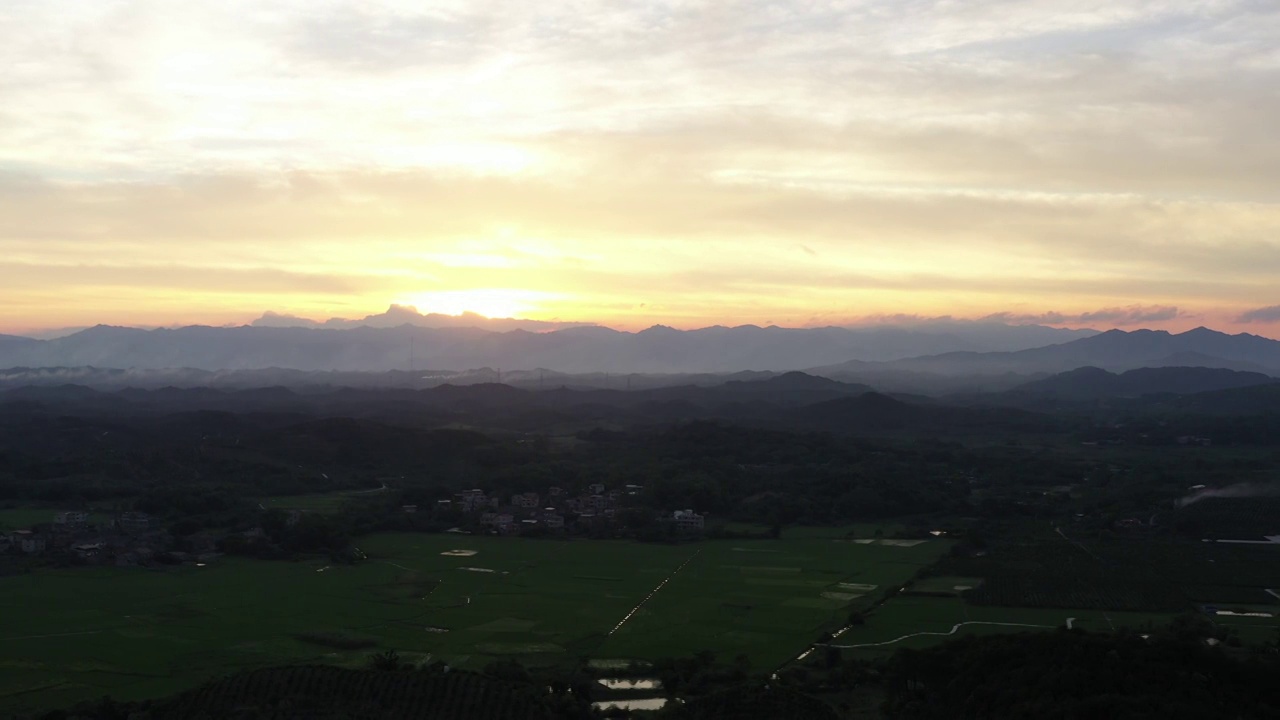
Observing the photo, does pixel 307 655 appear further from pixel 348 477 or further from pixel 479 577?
pixel 348 477

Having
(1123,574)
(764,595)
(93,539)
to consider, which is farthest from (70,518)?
(1123,574)

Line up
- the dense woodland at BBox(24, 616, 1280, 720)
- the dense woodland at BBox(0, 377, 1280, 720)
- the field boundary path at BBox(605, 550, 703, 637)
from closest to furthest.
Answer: the dense woodland at BBox(24, 616, 1280, 720) → the dense woodland at BBox(0, 377, 1280, 720) → the field boundary path at BBox(605, 550, 703, 637)

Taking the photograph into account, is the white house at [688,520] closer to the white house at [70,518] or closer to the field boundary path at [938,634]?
the field boundary path at [938,634]

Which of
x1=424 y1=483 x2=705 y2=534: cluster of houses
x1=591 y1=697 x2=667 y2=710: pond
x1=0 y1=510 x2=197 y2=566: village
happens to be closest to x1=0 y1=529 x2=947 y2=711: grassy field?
x1=0 y1=510 x2=197 y2=566: village

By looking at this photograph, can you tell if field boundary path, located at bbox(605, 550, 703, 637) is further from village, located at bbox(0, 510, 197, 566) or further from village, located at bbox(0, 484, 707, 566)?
village, located at bbox(0, 510, 197, 566)

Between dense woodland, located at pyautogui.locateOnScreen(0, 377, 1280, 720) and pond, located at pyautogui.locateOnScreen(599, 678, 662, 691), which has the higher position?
dense woodland, located at pyautogui.locateOnScreen(0, 377, 1280, 720)

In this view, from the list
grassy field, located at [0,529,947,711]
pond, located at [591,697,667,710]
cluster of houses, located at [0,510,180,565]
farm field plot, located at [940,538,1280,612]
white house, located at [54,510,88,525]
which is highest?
white house, located at [54,510,88,525]

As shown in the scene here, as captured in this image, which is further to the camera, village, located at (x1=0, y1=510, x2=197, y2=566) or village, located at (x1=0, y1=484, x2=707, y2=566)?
village, located at (x1=0, y1=484, x2=707, y2=566)
